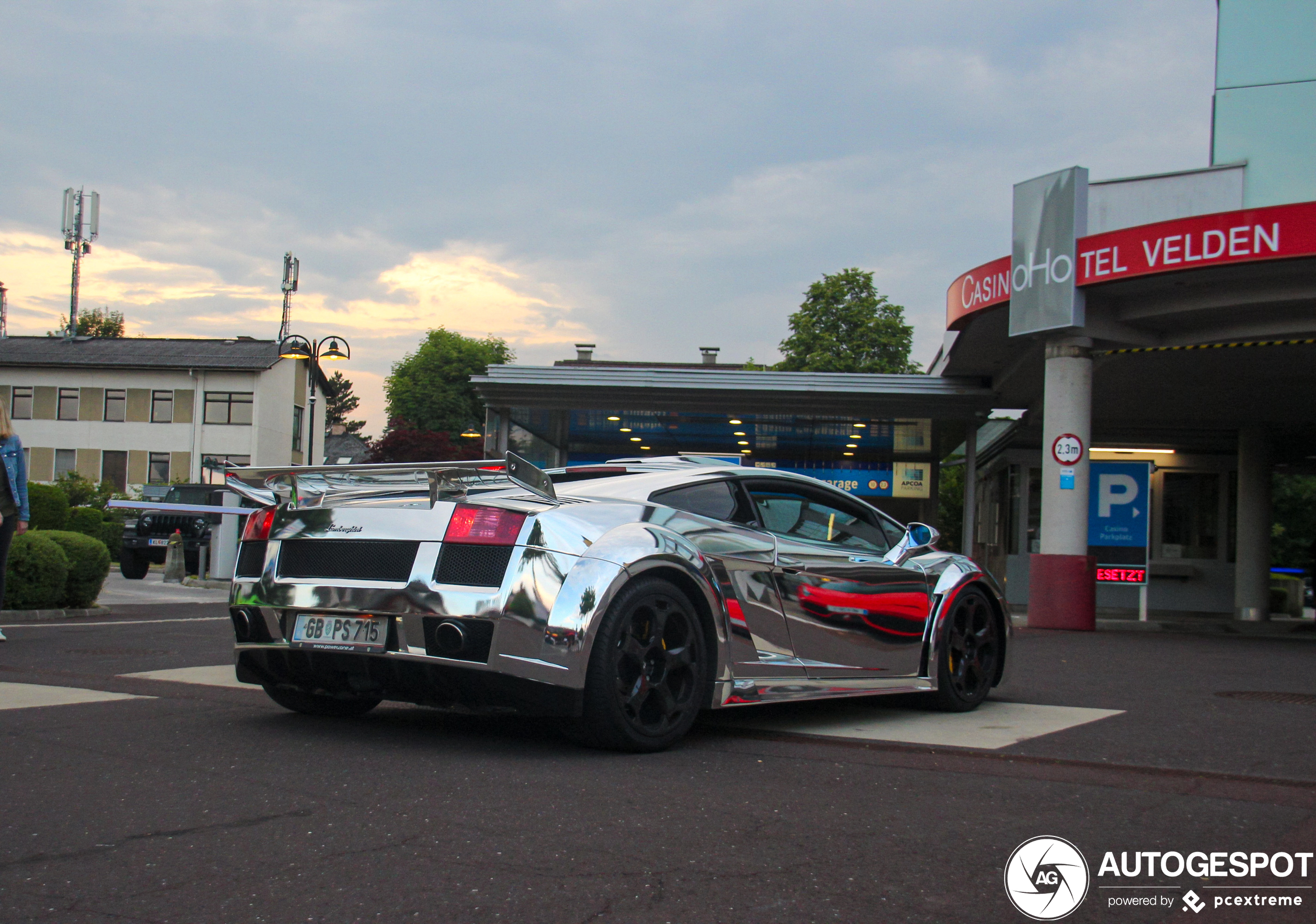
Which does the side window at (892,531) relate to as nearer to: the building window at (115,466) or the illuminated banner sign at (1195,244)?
the illuminated banner sign at (1195,244)

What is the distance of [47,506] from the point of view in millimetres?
19578

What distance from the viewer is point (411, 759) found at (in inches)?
180

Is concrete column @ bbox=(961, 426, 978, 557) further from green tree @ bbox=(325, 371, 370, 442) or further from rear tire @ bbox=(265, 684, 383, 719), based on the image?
green tree @ bbox=(325, 371, 370, 442)

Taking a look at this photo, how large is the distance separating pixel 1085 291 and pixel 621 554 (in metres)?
12.3

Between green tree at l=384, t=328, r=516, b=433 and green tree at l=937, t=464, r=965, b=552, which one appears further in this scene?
green tree at l=384, t=328, r=516, b=433

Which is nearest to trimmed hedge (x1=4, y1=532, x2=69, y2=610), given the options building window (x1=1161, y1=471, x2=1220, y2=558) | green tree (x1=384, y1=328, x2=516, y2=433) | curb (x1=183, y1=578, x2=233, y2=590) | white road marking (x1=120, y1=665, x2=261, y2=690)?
white road marking (x1=120, y1=665, x2=261, y2=690)

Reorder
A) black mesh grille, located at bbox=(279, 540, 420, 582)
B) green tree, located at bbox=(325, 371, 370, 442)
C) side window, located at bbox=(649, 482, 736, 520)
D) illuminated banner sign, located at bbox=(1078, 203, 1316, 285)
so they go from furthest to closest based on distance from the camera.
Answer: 1. green tree, located at bbox=(325, 371, 370, 442)
2. illuminated banner sign, located at bbox=(1078, 203, 1316, 285)
3. side window, located at bbox=(649, 482, 736, 520)
4. black mesh grille, located at bbox=(279, 540, 420, 582)

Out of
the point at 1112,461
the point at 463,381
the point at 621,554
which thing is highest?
the point at 463,381

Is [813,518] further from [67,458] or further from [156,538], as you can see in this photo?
[67,458]

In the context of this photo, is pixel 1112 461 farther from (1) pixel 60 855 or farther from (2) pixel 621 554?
(1) pixel 60 855

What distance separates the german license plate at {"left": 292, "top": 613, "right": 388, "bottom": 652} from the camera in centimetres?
471

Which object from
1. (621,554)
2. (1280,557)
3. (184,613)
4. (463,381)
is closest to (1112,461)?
(184,613)

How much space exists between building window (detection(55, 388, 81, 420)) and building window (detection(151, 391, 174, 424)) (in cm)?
349

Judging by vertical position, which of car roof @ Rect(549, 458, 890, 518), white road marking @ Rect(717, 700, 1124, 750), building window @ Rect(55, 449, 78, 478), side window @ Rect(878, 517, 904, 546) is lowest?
white road marking @ Rect(717, 700, 1124, 750)
